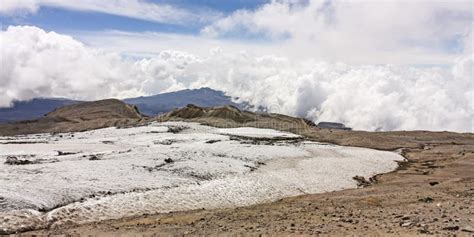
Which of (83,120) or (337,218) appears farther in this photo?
(83,120)

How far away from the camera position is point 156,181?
1262 inches

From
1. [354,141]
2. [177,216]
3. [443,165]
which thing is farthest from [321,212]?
[354,141]

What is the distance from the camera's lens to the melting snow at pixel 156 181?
24.3 meters

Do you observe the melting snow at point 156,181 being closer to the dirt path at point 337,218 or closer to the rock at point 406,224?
the dirt path at point 337,218

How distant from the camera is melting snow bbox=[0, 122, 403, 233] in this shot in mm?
24297

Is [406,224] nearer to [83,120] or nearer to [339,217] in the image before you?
[339,217]

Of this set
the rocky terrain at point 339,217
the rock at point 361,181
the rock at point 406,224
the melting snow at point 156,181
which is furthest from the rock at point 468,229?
the rock at point 361,181

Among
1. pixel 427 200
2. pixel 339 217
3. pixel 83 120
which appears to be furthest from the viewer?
pixel 83 120

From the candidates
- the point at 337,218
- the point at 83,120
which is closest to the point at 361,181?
the point at 337,218

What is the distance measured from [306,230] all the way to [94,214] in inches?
451

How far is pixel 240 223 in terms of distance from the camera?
69.5 feet

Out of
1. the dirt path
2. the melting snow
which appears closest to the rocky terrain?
the dirt path

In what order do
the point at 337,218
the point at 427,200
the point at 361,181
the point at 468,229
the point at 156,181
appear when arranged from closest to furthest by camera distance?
the point at 468,229
the point at 337,218
the point at 427,200
the point at 156,181
the point at 361,181

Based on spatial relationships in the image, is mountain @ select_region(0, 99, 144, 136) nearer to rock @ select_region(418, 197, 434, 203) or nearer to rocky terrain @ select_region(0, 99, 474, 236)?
rocky terrain @ select_region(0, 99, 474, 236)
